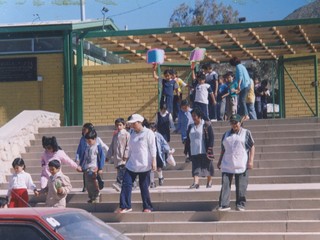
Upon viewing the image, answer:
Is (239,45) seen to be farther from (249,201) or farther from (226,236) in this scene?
(226,236)

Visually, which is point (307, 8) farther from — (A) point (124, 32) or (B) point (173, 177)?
(B) point (173, 177)

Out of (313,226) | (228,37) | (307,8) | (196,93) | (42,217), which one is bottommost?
(313,226)

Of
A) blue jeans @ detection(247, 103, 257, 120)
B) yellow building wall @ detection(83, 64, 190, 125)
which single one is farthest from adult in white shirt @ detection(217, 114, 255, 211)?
yellow building wall @ detection(83, 64, 190, 125)

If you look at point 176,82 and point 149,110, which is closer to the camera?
point 176,82

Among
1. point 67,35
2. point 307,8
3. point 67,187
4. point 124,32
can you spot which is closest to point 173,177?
point 67,187

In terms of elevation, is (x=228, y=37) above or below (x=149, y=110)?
above

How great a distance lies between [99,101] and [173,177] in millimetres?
7939

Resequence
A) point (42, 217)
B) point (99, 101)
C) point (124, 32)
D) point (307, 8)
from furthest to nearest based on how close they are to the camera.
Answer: point (307, 8) < point (99, 101) < point (124, 32) < point (42, 217)

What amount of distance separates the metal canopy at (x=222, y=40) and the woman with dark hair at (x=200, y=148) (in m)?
7.63

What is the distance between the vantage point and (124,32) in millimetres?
22750

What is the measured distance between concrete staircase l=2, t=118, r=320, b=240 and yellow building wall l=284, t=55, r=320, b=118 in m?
5.54

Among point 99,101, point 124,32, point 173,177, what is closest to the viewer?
point 173,177

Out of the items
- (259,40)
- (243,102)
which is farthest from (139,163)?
(259,40)

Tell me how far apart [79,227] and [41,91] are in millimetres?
17889
